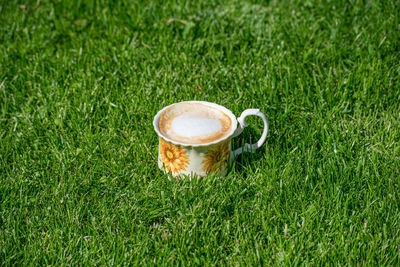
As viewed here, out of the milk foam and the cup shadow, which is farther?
the cup shadow

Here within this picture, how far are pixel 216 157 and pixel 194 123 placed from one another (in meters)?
0.21

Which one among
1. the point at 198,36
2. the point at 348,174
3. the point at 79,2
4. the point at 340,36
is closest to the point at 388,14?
the point at 340,36

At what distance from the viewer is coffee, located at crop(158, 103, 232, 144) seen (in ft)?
7.46

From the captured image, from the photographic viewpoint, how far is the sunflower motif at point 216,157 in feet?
7.51

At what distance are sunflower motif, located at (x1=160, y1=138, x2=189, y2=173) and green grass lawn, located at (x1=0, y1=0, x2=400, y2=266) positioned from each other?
0.08 meters

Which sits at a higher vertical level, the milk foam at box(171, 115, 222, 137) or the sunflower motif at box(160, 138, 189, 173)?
the milk foam at box(171, 115, 222, 137)

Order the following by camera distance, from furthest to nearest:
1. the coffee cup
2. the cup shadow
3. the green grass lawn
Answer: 1. the cup shadow
2. the coffee cup
3. the green grass lawn

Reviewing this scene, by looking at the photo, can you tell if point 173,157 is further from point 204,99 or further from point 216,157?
point 204,99

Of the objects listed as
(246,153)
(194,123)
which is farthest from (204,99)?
(194,123)

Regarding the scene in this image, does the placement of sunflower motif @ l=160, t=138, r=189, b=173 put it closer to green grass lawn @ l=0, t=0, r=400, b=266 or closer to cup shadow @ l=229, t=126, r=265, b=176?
green grass lawn @ l=0, t=0, r=400, b=266

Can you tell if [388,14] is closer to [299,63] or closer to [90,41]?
[299,63]

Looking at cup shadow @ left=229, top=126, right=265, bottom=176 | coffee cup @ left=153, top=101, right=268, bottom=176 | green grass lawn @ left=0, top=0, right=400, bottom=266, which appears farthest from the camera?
cup shadow @ left=229, top=126, right=265, bottom=176

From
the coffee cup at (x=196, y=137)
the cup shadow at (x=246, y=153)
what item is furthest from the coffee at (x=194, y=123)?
the cup shadow at (x=246, y=153)

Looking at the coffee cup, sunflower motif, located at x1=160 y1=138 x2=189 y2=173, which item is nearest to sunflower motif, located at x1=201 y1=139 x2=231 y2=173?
the coffee cup
